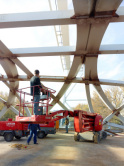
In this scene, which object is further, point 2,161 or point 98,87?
point 98,87

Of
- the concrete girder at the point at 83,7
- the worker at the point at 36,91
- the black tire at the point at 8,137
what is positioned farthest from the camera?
the black tire at the point at 8,137

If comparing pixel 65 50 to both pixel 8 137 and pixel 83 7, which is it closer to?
pixel 83 7

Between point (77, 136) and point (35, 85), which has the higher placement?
point (35, 85)

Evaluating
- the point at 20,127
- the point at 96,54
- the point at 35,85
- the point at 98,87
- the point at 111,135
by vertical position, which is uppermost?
the point at 96,54

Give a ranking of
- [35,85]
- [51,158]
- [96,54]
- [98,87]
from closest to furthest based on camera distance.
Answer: [51,158] < [35,85] < [96,54] < [98,87]

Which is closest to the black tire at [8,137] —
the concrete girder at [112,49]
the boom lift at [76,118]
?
the boom lift at [76,118]

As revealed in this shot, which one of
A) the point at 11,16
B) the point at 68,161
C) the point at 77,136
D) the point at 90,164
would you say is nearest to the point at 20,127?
the point at 77,136

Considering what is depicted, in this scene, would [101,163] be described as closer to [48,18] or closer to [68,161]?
[68,161]

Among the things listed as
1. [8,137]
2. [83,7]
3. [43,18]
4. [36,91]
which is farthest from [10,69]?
[83,7]

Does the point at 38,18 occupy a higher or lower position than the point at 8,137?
higher

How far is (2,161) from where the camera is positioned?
6.16m

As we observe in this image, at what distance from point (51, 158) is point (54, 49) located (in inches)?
324

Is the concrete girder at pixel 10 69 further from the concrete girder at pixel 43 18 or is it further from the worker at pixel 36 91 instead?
the worker at pixel 36 91

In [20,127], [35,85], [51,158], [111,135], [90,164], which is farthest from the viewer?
[111,135]
